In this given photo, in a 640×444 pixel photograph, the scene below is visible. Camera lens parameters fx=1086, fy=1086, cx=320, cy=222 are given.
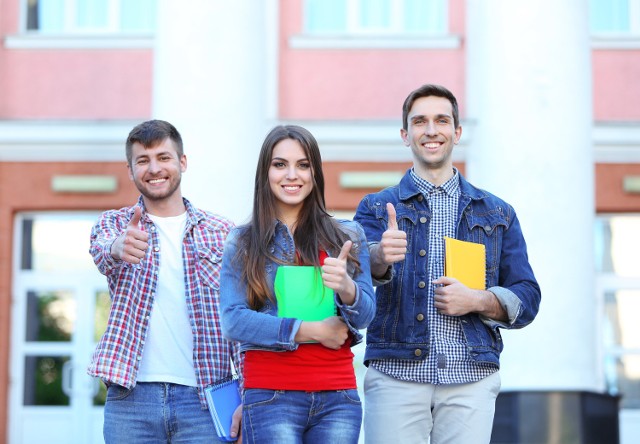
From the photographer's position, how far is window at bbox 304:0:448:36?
33.1 ft

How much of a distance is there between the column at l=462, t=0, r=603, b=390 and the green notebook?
15.8 ft

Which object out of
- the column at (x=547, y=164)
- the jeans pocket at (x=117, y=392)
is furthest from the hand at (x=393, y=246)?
the column at (x=547, y=164)

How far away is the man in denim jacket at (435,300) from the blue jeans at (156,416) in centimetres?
59

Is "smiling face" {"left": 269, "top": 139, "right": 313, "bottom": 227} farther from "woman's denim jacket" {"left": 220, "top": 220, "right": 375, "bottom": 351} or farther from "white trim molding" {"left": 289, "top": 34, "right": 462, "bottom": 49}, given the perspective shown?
"white trim molding" {"left": 289, "top": 34, "right": 462, "bottom": 49}

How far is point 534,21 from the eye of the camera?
827 cm

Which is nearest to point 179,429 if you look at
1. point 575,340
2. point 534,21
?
point 575,340

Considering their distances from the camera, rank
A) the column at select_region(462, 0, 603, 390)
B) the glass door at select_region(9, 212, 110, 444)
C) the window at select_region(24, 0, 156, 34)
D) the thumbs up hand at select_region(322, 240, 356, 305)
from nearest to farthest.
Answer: the thumbs up hand at select_region(322, 240, 356, 305) → the column at select_region(462, 0, 603, 390) → the glass door at select_region(9, 212, 110, 444) → the window at select_region(24, 0, 156, 34)

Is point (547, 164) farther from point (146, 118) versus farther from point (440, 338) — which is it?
point (440, 338)

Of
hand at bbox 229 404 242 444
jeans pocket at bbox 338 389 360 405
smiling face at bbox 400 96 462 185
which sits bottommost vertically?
hand at bbox 229 404 242 444

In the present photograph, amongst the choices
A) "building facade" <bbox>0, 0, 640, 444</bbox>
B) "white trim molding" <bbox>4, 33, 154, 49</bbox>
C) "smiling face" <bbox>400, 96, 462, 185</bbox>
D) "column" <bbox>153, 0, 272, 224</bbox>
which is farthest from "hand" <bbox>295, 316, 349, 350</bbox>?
"white trim molding" <bbox>4, 33, 154, 49</bbox>

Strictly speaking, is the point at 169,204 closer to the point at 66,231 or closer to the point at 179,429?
the point at 179,429

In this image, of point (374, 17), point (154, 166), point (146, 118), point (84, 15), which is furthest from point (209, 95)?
point (154, 166)

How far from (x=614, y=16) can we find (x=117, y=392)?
306 inches

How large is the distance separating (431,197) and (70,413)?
698 cm
